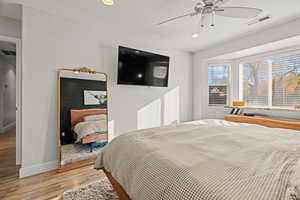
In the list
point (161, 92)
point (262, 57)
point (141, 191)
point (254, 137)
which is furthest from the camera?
point (161, 92)

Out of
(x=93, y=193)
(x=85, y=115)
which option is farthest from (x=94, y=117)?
(x=93, y=193)

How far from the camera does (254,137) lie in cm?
144

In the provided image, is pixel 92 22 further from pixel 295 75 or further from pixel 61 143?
pixel 295 75

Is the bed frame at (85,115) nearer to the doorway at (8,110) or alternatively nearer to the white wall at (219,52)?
the doorway at (8,110)

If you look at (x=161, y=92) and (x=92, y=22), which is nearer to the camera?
(x=92, y=22)

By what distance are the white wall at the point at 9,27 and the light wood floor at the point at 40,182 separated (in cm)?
224

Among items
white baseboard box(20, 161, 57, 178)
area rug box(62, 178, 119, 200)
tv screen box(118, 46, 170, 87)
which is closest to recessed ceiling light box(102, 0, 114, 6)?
tv screen box(118, 46, 170, 87)

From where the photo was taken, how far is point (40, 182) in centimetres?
202

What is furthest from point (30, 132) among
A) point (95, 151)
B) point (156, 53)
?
point (156, 53)

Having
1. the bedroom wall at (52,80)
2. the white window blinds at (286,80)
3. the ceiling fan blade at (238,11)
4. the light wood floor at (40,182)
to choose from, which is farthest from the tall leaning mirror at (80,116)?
the white window blinds at (286,80)

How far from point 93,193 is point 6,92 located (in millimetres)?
5936

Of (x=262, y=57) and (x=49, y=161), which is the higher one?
(x=262, y=57)

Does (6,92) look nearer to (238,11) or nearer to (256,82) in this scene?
(238,11)

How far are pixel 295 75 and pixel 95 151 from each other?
4.29 metres
